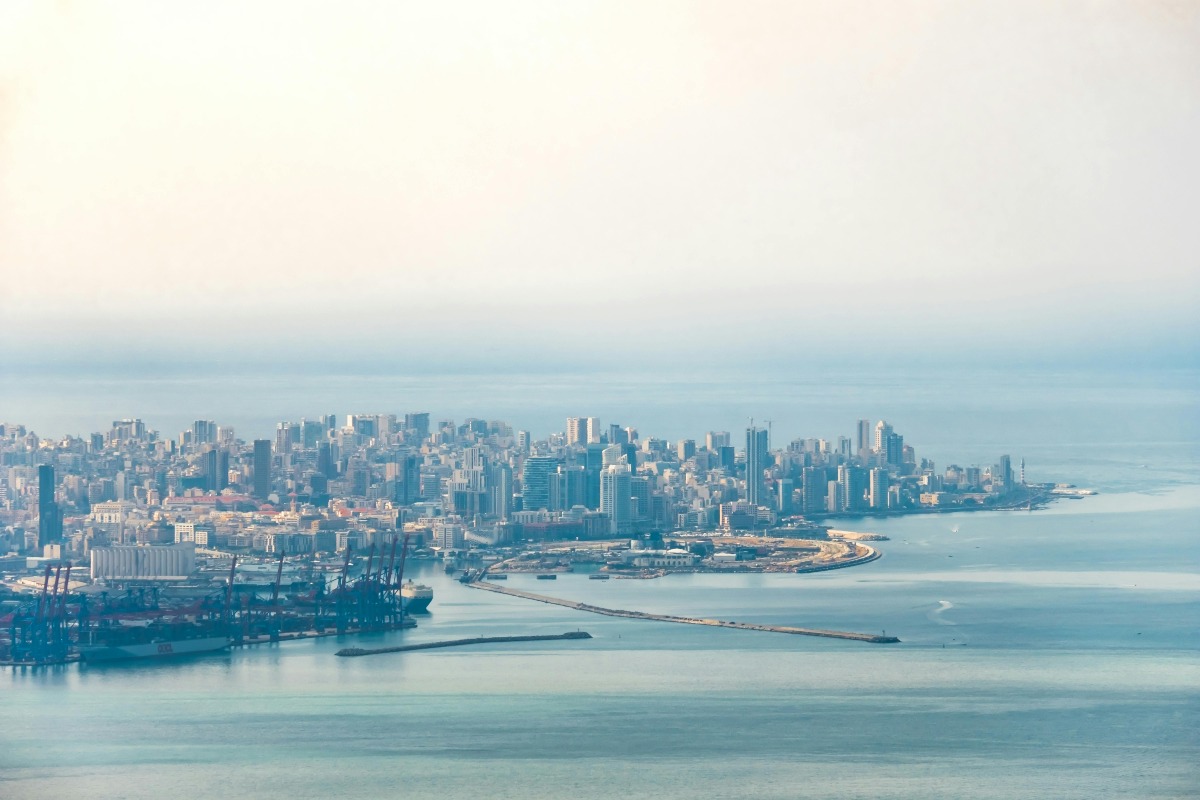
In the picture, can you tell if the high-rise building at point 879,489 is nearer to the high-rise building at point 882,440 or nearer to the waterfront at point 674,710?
the high-rise building at point 882,440

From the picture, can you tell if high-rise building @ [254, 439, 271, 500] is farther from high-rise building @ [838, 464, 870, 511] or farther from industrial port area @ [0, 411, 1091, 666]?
high-rise building @ [838, 464, 870, 511]

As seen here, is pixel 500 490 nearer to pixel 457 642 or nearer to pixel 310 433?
pixel 310 433

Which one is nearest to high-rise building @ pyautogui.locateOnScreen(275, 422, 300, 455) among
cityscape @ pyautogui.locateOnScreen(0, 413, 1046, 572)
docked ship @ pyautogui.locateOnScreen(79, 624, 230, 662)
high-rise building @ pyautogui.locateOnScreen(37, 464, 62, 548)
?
cityscape @ pyautogui.locateOnScreen(0, 413, 1046, 572)

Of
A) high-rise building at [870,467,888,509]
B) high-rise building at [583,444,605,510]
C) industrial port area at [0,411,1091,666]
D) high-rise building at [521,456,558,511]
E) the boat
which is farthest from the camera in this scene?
high-rise building at [870,467,888,509]

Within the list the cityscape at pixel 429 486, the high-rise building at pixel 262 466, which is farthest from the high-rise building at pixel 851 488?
the high-rise building at pixel 262 466

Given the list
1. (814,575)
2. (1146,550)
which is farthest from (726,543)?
(1146,550)

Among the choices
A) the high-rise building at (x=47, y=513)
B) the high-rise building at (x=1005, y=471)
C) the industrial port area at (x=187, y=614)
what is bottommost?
the industrial port area at (x=187, y=614)
